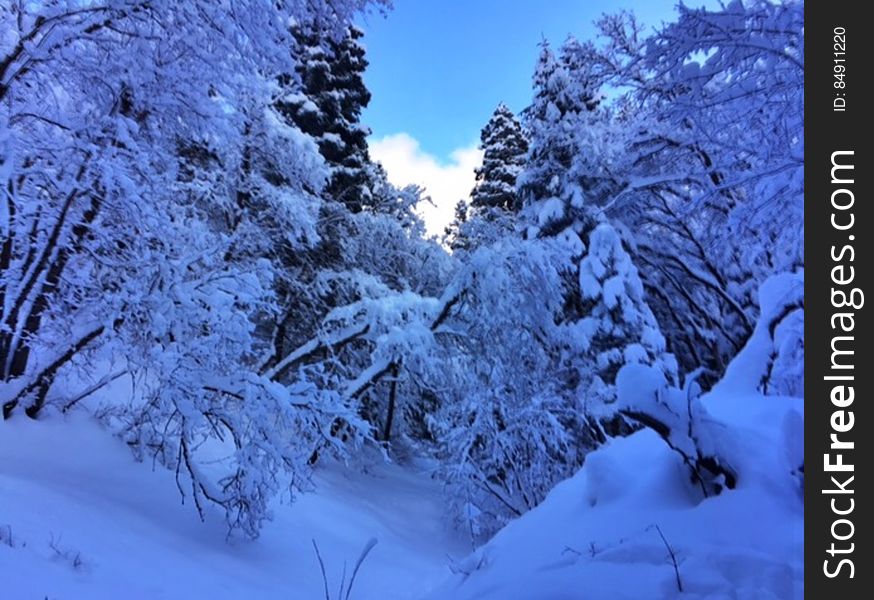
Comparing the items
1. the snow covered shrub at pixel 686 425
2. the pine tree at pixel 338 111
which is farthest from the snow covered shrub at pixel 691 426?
the pine tree at pixel 338 111

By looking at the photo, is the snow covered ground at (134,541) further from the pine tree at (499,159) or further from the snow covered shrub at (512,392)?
the pine tree at (499,159)

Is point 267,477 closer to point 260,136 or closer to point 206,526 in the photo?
point 206,526

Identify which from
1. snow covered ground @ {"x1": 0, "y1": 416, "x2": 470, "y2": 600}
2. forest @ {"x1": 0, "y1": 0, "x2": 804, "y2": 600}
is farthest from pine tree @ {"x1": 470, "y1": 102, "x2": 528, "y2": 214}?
snow covered ground @ {"x1": 0, "y1": 416, "x2": 470, "y2": 600}

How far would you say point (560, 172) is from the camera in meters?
12.8

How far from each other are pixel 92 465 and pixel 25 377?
1.21 metres

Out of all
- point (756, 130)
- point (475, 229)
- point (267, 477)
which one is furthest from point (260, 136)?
point (756, 130)
